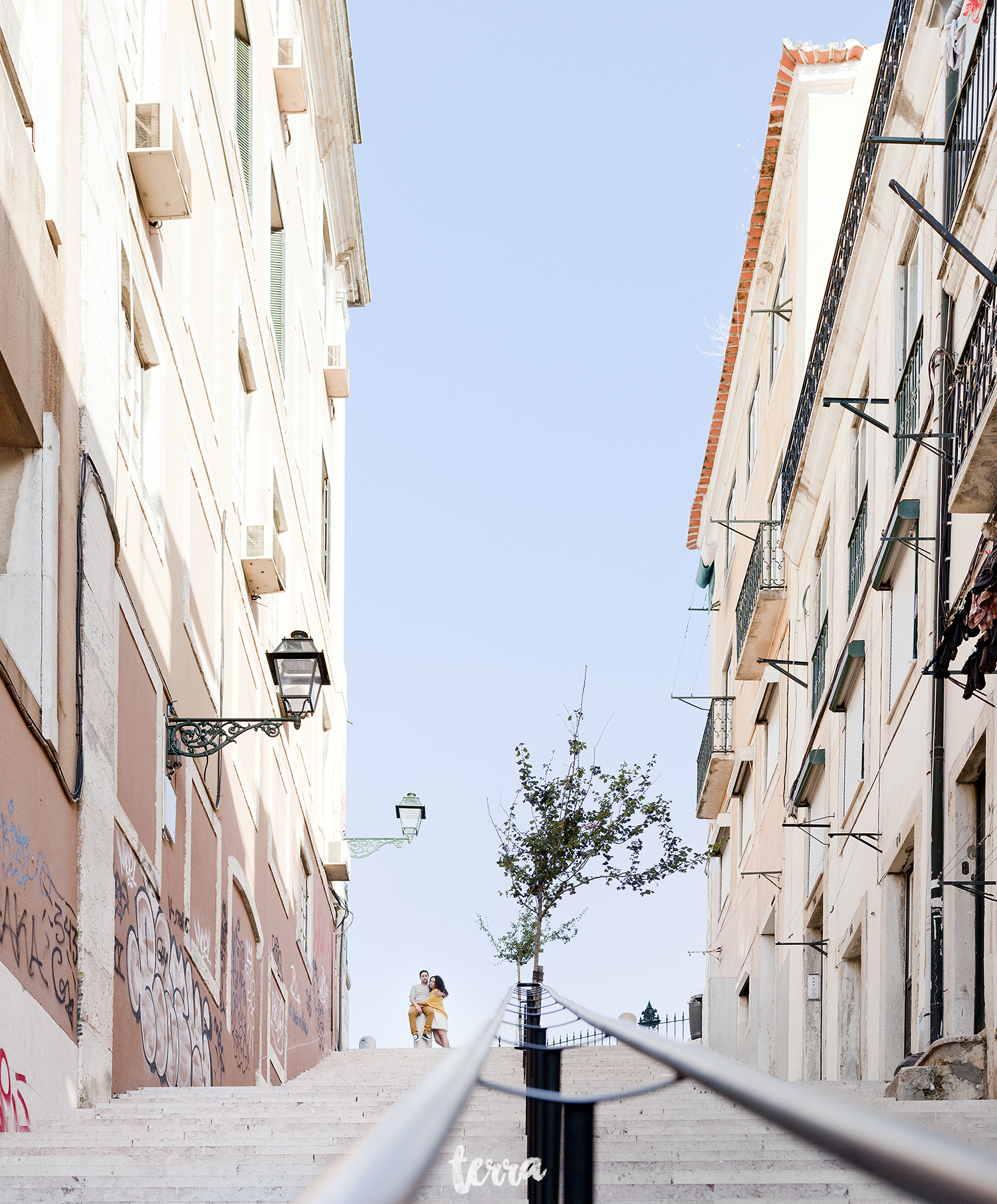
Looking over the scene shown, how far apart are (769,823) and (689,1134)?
1966 centimetres

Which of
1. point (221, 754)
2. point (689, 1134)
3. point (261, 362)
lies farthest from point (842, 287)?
point (689, 1134)

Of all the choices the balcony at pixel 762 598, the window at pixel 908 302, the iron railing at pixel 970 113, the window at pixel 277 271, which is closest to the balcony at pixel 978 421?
the iron railing at pixel 970 113

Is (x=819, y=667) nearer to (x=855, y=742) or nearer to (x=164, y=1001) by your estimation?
(x=855, y=742)

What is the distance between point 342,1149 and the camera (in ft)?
22.2

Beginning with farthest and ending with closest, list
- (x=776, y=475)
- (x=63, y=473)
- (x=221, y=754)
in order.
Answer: (x=776, y=475), (x=221, y=754), (x=63, y=473)

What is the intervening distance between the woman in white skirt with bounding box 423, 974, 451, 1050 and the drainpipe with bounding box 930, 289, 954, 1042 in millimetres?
10471

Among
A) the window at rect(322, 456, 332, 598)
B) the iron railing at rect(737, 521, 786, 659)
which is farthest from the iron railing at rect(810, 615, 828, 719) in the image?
the window at rect(322, 456, 332, 598)

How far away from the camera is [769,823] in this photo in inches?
1055

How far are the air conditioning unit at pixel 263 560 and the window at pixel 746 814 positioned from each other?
12566mm

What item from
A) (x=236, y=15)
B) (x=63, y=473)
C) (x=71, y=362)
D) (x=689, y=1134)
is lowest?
(x=689, y=1134)

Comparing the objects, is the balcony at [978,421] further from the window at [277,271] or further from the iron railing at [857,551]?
the window at [277,271]

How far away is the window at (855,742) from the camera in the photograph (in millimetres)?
18469

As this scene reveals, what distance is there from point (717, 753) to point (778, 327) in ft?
29.6

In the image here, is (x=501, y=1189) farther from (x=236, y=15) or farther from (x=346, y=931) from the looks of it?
(x=346, y=931)
